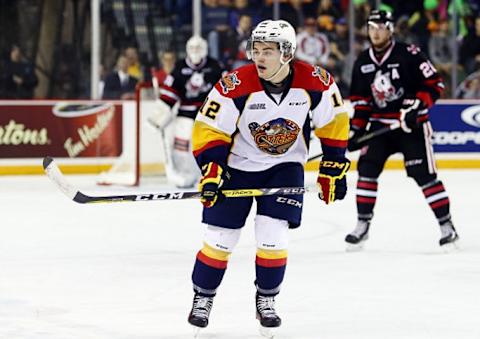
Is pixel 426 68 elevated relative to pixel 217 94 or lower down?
lower down

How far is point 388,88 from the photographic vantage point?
5699 millimetres

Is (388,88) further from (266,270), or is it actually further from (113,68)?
(113,68)

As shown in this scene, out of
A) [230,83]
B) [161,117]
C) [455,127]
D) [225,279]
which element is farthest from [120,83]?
[230,83]

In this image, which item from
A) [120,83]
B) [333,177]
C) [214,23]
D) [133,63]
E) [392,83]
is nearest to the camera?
[333,177]

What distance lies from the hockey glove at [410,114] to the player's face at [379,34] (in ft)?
0.93

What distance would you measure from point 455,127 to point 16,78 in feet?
11.5

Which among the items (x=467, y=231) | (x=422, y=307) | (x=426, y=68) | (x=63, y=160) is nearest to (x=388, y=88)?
(x=426, y=68)

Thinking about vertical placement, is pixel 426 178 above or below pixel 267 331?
below

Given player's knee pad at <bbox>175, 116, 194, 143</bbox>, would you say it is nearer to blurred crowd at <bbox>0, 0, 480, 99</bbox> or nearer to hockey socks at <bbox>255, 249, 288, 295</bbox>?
blurred crowd at <bbox>0, 0, 480, 99</bbox>

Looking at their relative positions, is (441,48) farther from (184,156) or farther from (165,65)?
(184,156)

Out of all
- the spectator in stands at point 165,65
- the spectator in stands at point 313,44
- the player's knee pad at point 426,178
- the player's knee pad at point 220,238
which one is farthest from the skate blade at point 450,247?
the spectator in stands at point 313,44

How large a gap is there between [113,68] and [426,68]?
495 centimetres

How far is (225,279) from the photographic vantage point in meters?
4.84

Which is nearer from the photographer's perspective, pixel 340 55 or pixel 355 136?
pixel 355 136
